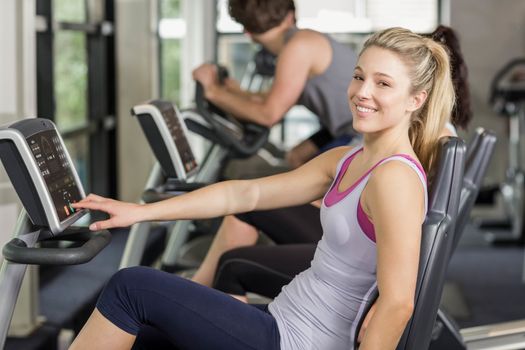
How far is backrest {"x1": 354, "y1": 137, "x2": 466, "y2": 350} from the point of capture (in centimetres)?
178

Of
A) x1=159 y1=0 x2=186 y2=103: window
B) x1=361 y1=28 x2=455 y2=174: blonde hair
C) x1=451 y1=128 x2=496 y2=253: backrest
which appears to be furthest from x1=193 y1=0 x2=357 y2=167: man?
x1=159 y1=0 x2=186 y2=103: window

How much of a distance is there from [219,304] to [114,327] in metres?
0.20

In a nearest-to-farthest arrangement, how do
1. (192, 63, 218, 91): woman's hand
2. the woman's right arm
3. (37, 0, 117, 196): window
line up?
the woman's right arm → (192, 63, 218, 91): woman's hand → (37, 0, 117, 196): window

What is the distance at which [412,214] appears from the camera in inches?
67.8

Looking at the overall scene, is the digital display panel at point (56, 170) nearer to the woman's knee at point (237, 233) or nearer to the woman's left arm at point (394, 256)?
the woman's left arm at point (394, 256)

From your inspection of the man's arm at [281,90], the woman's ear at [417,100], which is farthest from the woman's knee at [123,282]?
the man's arm at [281,90]

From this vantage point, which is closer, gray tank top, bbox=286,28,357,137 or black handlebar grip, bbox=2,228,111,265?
black handlebar grip, bbox=2,228,111,265

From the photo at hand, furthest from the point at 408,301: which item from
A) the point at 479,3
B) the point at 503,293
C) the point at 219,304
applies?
the point at 479,3

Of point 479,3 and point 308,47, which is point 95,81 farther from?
point 479,3

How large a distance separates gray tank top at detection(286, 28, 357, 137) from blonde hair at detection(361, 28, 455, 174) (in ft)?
4.04

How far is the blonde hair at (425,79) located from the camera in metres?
1.84

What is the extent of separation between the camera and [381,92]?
1840mm

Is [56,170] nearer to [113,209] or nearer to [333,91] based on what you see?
[113,209]

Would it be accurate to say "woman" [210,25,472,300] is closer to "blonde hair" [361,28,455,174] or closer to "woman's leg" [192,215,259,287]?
"woman's leg" [192,215,259,287]
